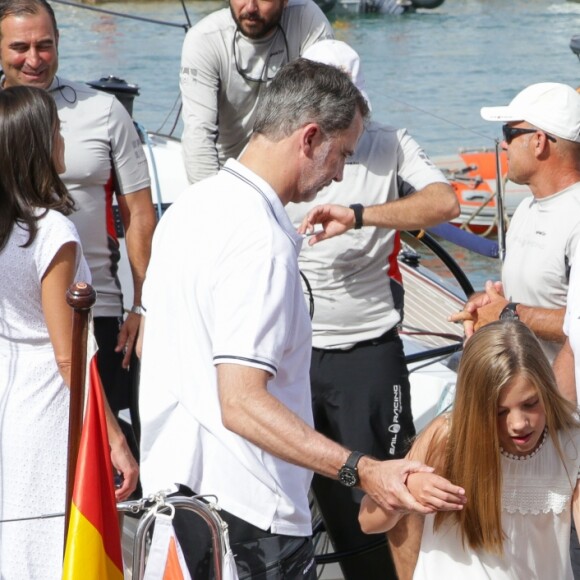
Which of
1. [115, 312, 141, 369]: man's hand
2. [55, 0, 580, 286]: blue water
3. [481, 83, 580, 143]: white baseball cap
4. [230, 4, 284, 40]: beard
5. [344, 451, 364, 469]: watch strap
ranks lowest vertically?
[55, 0, 580, 286]: blue water

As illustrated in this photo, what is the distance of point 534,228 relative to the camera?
336cm

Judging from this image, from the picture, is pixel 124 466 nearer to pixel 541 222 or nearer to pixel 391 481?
pixel 391 481

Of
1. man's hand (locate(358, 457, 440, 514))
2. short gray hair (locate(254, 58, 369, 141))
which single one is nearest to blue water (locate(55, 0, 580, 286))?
short gray hair (locate(254, 58, 369, 141))

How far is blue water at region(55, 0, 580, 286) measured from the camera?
18906 mm

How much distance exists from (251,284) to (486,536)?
87 cm

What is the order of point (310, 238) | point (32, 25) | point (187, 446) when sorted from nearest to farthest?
point (187, 446)
point (310, 238)
point (32, 25)

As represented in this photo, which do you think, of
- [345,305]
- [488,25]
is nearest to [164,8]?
[488,25]

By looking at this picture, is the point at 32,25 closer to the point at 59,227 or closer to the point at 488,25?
the point at 59,227

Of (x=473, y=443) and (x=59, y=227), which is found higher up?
(x=59, y=227)

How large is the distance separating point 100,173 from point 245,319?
1.45m

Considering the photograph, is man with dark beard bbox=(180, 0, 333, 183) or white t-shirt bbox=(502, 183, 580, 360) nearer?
white t-shirt bbox=(502, 183, 580, 360)

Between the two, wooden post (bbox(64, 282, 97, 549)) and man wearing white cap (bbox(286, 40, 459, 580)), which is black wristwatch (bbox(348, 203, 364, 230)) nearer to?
man wearing white cap (bbox(286, 40, 459, 580))

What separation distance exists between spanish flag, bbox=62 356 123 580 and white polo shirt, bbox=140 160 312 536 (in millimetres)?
93

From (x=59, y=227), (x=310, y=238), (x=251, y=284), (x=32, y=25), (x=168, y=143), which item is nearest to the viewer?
(x=251, y=284)
